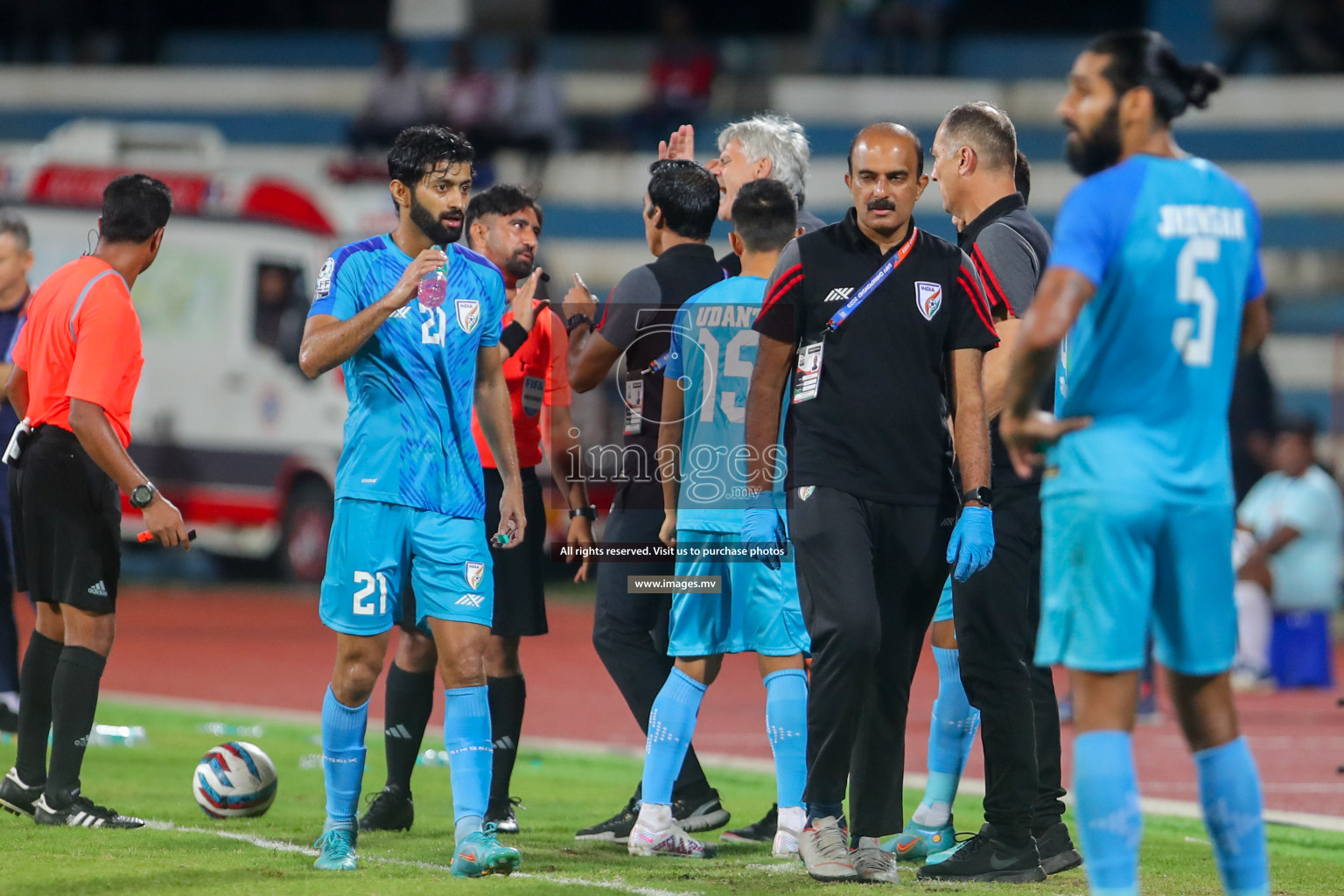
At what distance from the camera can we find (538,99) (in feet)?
79.6

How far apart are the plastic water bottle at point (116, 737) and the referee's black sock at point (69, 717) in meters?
2.64

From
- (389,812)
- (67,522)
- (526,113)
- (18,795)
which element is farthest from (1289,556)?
(526,113)

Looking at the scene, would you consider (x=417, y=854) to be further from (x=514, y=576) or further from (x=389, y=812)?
(x=514, y=576)

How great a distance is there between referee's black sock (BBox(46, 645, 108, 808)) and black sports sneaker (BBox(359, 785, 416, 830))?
1.11m

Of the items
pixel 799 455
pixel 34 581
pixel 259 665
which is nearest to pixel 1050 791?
pixel 799 455

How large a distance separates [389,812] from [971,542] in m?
2.70

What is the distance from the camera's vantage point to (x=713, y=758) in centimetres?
992

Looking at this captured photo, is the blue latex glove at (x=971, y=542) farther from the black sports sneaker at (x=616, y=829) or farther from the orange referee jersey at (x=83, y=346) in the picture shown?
the orange referee jersey at (x=83, y=346)

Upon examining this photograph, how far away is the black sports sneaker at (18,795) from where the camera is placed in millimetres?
7020

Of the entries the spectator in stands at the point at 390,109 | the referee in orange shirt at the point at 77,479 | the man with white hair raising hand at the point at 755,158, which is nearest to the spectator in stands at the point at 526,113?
the spectator in stands at the point at 390,109

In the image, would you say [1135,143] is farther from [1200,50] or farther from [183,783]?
[1200,50]

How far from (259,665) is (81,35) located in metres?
17.0

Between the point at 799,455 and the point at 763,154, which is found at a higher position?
the point at 763,154

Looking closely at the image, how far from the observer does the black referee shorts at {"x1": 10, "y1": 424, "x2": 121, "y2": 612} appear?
6.95m
